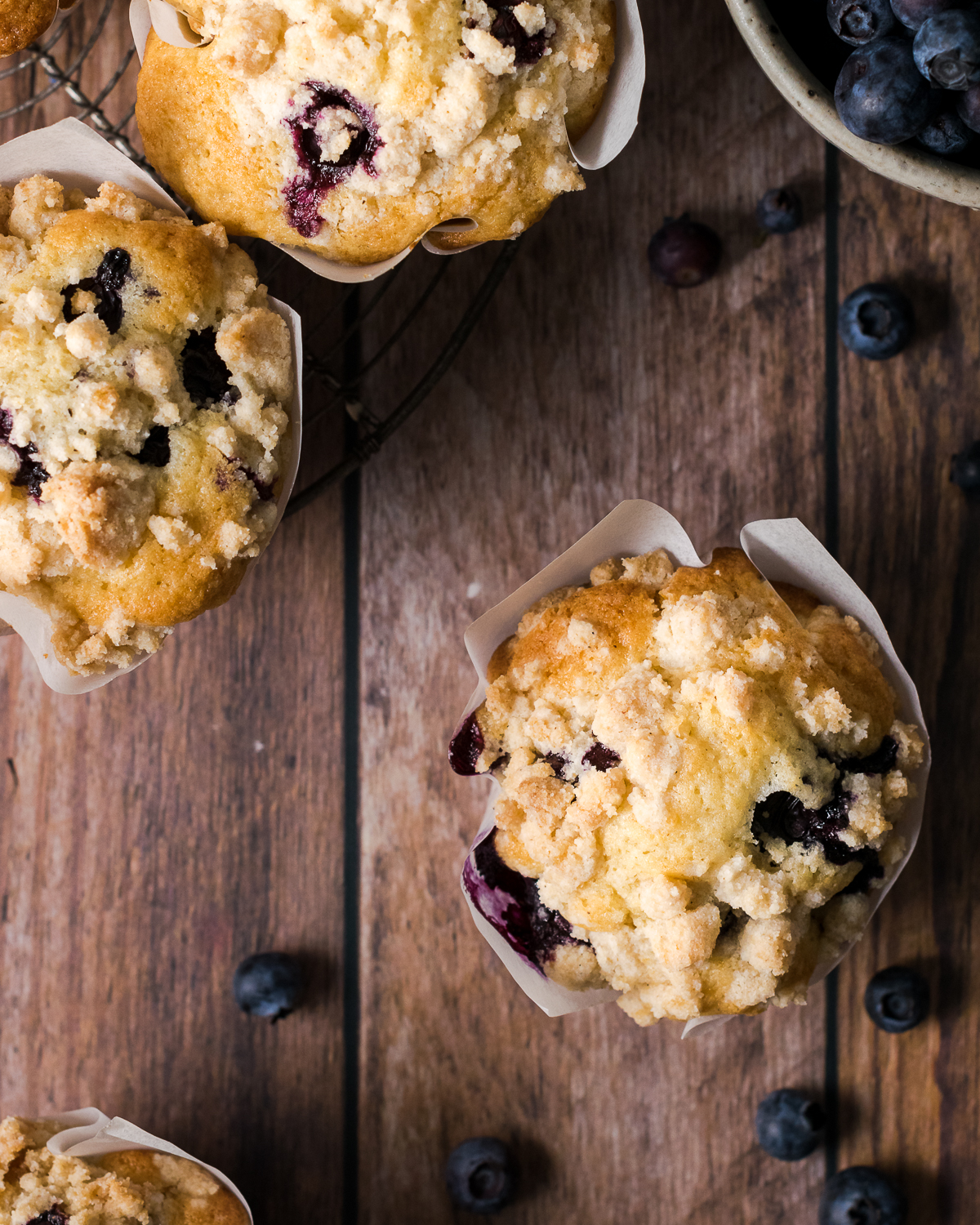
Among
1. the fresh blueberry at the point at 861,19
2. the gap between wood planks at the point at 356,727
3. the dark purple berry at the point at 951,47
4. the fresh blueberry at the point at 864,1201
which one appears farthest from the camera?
the gap between wood planks at the point at 356,727

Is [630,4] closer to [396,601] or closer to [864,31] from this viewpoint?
[864,31]

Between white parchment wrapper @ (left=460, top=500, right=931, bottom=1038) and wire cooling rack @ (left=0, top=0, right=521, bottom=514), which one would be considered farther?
wire cooling rack @ (left=0, top=0, right=521, bottom=514)

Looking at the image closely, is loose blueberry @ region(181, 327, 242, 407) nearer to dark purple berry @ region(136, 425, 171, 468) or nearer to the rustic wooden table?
dark purple berry @ region(136, 425, 171, 468)

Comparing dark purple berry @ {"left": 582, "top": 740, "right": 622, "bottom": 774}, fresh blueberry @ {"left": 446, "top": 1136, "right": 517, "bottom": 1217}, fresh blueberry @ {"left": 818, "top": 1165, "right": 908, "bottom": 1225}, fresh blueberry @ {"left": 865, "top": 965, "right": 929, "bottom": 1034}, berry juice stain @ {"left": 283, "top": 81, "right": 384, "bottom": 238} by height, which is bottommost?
fresh blueberry @ {"left": 818, "top": 1165, "right": 908, "bottom": 1225}

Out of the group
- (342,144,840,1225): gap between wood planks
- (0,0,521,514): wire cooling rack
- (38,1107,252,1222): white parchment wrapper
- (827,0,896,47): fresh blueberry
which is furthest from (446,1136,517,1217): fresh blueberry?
(827,0,896,47): fresh blueberry

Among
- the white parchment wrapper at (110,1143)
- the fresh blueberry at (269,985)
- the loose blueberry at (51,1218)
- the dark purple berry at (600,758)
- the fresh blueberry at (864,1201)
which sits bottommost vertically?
the fresh blueberry at (864,1201)

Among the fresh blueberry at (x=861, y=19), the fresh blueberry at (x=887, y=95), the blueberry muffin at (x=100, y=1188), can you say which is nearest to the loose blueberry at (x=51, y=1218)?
the blueberry muffin at (x=100, y=1188)

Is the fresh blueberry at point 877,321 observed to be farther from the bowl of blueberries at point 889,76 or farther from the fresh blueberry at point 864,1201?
the fresh blueberry at point 864,1201
